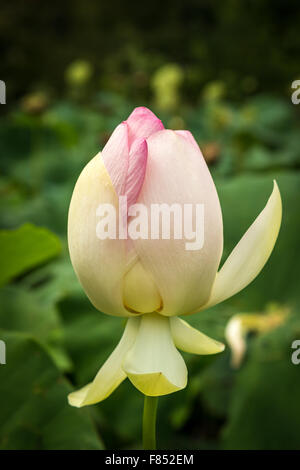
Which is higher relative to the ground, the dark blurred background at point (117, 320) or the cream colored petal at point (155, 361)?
the dark blurred background at point (117, 320)

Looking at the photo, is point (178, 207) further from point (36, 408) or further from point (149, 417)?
point (36, 408)

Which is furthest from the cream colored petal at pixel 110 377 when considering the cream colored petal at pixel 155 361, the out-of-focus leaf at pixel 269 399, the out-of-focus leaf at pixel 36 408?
the out-of-focus leaf at pixel 269 399

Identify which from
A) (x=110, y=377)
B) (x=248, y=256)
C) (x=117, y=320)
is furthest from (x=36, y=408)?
(x=117, y=320)

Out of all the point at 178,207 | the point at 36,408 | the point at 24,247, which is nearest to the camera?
the point at 178,207

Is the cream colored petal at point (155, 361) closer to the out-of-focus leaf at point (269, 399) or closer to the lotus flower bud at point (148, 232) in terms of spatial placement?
the lotus flower bud at point (148, 232)

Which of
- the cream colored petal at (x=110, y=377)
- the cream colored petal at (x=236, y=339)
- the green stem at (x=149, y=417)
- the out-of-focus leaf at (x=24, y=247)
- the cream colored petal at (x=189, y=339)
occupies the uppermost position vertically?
the out-of-focus leaf at (x=24, y=247)

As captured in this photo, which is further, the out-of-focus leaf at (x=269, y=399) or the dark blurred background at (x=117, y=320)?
the out-of-focus leaf at (x=269, y=399)

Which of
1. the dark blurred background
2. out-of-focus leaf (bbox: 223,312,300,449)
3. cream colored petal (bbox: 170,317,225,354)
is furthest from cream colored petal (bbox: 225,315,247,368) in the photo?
cream colored petal (bbox: 170,317,225,354)

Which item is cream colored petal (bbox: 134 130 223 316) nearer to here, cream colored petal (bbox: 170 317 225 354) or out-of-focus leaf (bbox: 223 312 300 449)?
cream colored petal (bbox: 170 317 225 354)
